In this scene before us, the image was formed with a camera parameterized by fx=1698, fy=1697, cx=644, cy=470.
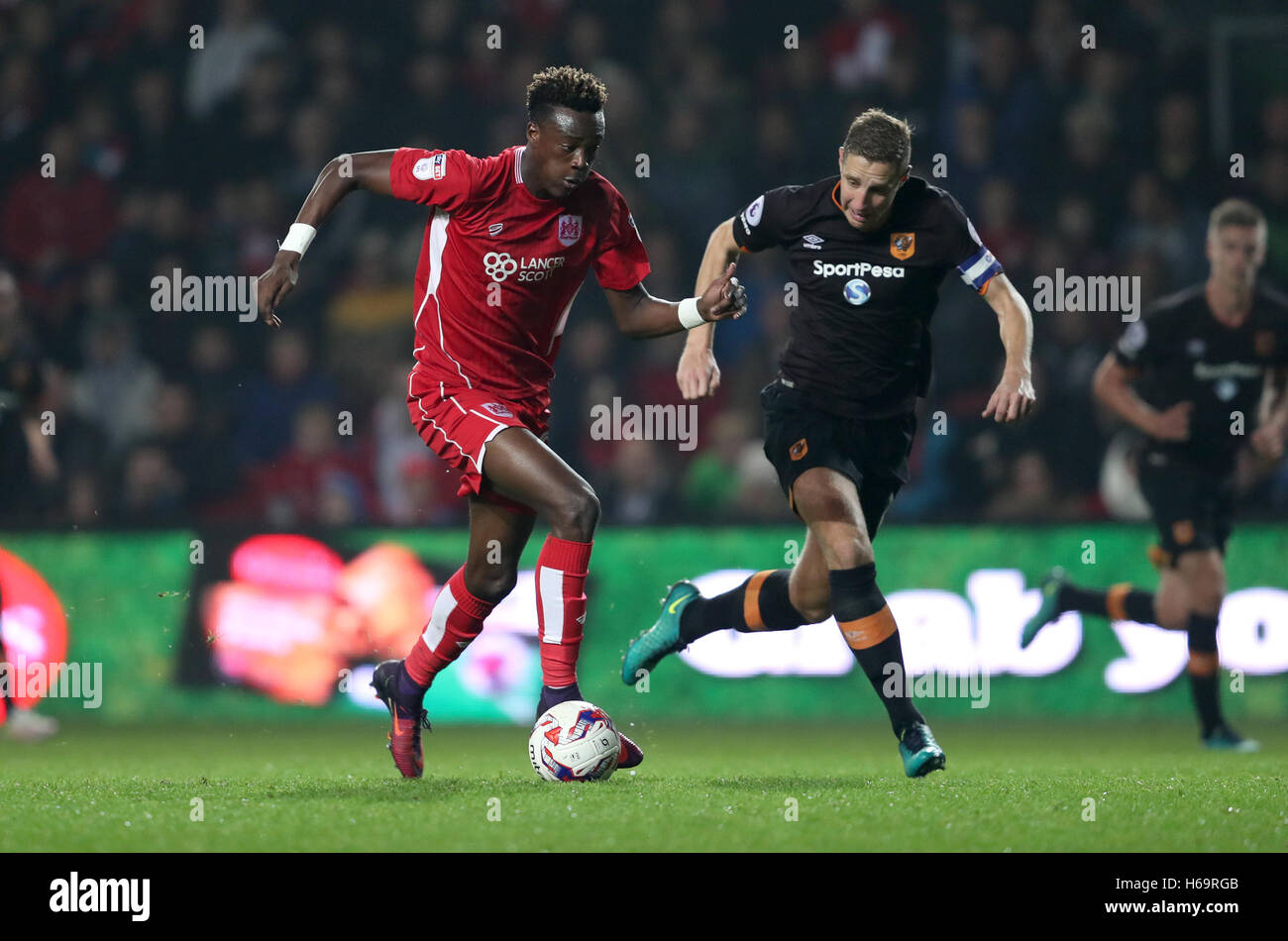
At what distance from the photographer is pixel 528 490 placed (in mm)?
5105

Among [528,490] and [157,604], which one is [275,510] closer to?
[157,604]

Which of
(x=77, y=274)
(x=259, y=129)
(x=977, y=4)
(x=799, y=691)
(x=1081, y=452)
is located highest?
(x=977, y=4)

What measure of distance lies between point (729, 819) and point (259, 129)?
7.64m

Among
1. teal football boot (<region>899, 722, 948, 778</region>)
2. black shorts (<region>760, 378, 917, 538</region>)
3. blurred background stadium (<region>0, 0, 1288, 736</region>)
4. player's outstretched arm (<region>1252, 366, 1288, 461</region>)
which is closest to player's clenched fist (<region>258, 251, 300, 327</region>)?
black shorts (<region>760, 378, 917, 538</region>)

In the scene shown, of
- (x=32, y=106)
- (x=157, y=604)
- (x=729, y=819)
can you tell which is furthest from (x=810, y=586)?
(x=32, y=106)

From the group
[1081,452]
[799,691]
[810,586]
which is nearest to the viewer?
[810,586]

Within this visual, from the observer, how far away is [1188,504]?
7.43 m

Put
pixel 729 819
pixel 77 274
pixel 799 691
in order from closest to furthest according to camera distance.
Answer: pixel 729 819 < pixel 799 691 < pixel 77 274

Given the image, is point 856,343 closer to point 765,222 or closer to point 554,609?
point 765,222

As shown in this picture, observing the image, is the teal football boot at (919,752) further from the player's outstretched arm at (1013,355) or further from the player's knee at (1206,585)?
the player's knee at (1206,585)

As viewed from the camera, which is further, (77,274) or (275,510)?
(77,274)

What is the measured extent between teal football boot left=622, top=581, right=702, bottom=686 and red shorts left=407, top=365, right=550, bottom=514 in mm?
1090

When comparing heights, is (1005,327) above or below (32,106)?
below

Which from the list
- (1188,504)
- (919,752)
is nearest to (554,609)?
(919,752)
